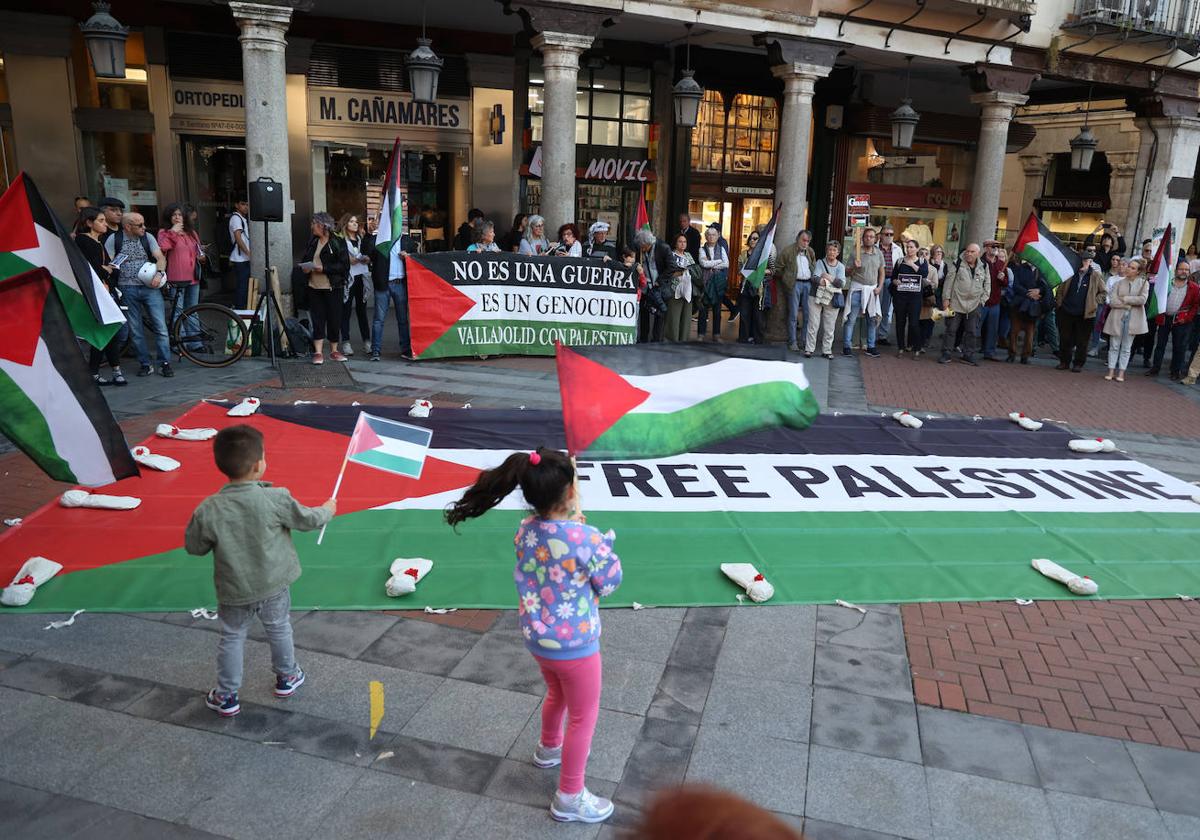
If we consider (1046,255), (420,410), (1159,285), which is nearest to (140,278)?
(420,410)

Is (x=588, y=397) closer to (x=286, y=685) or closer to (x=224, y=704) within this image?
(x=286, y=685)

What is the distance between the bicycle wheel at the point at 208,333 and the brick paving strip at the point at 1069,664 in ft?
29.9

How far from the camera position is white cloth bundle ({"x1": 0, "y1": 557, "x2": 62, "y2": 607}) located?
17.2 ft

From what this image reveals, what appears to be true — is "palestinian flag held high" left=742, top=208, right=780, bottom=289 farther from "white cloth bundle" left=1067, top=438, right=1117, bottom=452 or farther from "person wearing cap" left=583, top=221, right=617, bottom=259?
"white cloth bundle" left=1067, top=438, right=1117, bottom=452

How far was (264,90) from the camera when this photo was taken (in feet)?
40.2

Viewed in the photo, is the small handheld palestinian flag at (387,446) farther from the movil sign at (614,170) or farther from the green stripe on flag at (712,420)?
the movil sign at (614,170)

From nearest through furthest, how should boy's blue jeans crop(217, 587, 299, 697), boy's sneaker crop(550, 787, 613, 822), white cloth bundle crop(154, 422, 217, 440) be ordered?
boy's sneaker crop(550, 787, 613, 822)
boy's blue jeans crop(217, 587, 299, 697)
white cloth bundle crop(154, 422, 217, 440)

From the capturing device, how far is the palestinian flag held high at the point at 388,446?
199 inches

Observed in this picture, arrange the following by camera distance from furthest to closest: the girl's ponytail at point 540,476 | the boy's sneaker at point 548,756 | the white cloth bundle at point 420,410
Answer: the white cloth bundle at point 420,410
the boy's sneaker at point 548,756
the girl's ponytail at point 540,476

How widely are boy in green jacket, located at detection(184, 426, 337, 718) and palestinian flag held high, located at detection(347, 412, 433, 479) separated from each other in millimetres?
723

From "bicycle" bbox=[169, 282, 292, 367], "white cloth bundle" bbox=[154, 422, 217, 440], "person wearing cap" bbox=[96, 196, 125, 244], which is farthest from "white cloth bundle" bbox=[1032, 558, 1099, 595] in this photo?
"person wearing cap" bbox=[96, 196, 125, 244]

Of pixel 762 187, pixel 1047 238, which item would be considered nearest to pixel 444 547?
pixel 1047 238

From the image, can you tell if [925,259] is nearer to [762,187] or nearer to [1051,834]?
[762,187]

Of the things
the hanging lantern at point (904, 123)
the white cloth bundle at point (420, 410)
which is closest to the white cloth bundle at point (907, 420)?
the white cloth bundle at point (420, 410)
